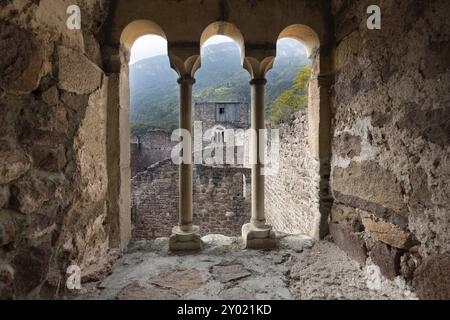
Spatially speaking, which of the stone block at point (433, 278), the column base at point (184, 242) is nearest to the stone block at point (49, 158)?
the column base at point (184, 242)

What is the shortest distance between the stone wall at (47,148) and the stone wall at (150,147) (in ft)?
63.5

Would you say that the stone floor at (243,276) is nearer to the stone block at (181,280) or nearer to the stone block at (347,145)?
the stone block at (181,280)

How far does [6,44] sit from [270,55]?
5.42 ft

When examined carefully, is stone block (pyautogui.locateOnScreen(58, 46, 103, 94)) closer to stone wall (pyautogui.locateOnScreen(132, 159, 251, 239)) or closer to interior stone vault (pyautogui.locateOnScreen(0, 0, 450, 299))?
interior stone vault (pyautogui.locateOnScreen(0, 0, 450, 299))

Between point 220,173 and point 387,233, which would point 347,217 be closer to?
point 387,233

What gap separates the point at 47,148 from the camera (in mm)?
1422

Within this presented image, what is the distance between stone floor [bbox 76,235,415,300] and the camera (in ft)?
5.13

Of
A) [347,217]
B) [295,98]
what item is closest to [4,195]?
[347,217]

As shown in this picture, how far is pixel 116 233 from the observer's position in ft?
6.81

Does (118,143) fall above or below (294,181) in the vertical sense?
above

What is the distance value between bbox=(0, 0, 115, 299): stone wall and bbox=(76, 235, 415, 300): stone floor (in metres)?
0.27

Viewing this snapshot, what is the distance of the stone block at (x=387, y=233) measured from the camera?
143 cm

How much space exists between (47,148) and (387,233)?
6.28ft
